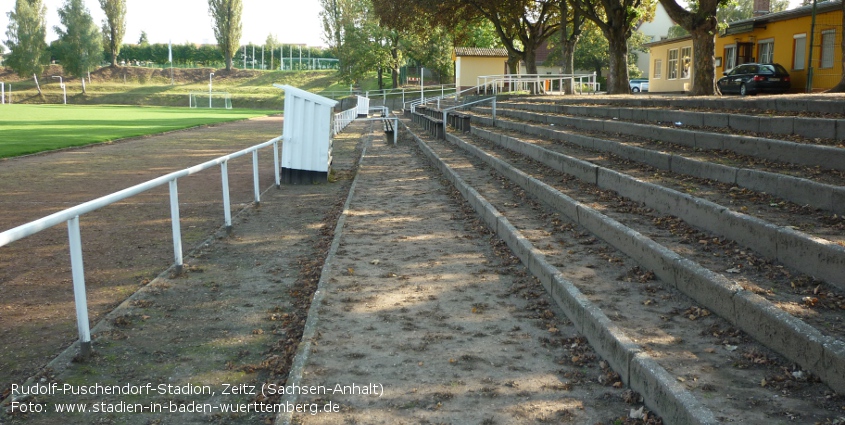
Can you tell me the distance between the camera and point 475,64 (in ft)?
178

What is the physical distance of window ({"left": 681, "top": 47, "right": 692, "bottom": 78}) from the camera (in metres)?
37.3

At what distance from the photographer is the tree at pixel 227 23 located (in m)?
81.9

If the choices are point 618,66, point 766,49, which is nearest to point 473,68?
point 766,49

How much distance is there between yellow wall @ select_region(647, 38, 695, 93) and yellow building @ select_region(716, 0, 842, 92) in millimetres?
3683

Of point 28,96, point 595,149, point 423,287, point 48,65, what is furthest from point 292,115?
point 48,65

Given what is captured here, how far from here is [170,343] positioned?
16.0 ft

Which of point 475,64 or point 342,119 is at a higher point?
point 475,64

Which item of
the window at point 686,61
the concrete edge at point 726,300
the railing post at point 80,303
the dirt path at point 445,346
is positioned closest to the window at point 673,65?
the window at point 686,61

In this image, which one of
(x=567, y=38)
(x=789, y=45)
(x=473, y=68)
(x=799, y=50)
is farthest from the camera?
(x=473, y=68)

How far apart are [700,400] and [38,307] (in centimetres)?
492

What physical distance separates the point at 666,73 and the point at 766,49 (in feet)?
33.8

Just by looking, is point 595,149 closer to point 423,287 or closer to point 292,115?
point 292,115

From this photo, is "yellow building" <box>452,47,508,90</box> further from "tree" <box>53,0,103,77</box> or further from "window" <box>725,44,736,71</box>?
"tree" <box>53,0,103,77</box>

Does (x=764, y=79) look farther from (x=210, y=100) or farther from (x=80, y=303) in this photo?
(x=210, y=100)
